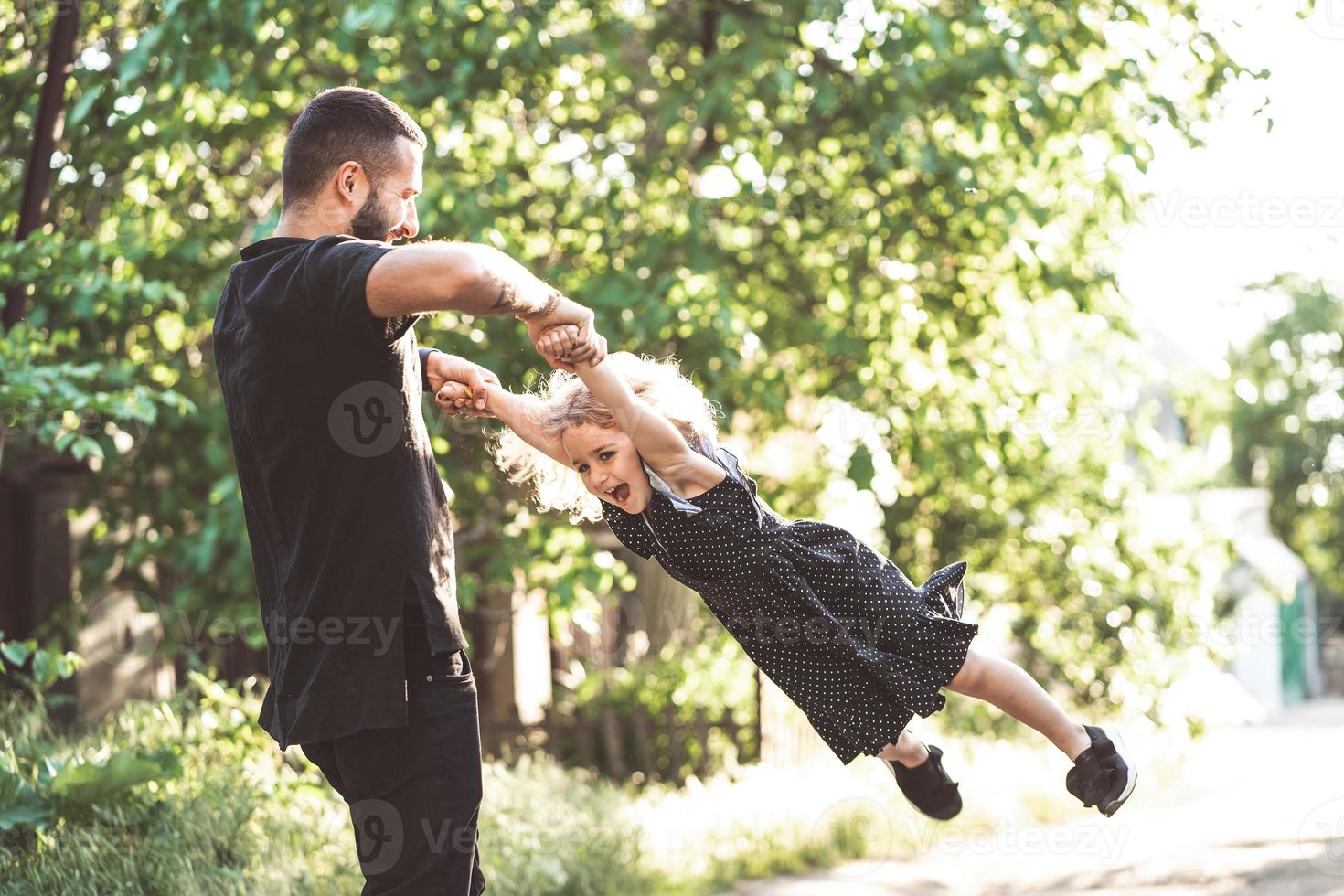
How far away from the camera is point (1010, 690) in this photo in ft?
11.2

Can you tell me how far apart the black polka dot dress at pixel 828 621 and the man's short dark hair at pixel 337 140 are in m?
1.21

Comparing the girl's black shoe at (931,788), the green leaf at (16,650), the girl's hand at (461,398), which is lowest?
the girl's black shoe at (931,788)

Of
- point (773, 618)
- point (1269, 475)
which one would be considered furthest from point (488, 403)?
point (1269, 475)

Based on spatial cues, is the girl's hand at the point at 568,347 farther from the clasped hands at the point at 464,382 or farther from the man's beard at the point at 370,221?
the man's beard at the point at 370,221

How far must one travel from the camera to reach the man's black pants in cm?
238

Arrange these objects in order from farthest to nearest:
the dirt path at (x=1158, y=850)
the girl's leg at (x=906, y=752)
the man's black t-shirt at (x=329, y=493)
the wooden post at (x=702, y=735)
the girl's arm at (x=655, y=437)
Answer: the wooden post at (x=702, y=735)
the dirt path at (x=1158, y=850)
the girl's leg at (x=906, y=752)
the girl's arm at (x=655, y=437)
the man's black t-shirt at (x=329, y=493)

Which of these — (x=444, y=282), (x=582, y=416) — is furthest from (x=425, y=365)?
(x=444, y=282)

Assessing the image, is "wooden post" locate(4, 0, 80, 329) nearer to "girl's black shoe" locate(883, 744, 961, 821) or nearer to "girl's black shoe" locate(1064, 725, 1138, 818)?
"girl's black shoe" locate(883, 744, 961, 821)

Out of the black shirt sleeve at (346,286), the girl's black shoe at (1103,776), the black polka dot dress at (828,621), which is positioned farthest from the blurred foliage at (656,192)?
the black shirt sleeve at (346,286)

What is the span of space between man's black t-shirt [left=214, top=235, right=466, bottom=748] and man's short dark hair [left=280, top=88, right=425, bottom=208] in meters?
0.14

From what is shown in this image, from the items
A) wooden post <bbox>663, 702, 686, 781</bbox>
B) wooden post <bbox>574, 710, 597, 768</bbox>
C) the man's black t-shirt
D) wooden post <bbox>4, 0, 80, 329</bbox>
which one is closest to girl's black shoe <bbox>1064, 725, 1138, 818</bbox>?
the man's black t-shirt

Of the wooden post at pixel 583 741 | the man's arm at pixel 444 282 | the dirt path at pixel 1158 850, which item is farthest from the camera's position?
the wooden post at pixel 583 741

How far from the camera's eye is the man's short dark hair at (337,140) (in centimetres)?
241

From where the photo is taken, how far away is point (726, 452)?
3.55 m
